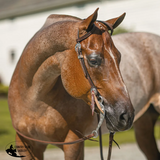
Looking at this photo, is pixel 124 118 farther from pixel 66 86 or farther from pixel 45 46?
pixel 45 46

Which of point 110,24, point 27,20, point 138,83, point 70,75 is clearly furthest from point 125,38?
point 27,20

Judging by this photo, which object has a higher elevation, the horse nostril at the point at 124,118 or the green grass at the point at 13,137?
the horse nostril at the point at 124,118

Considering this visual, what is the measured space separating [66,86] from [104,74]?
1.21ft

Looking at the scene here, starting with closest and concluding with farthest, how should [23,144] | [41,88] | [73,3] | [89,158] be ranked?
[41,88] < [23,144] < [89,158] < [73,3]

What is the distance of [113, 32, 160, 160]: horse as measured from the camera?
3.42m

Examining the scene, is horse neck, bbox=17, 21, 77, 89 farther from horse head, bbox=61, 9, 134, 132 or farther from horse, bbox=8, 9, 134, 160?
horse head, bbox=61, 9, 134, 132

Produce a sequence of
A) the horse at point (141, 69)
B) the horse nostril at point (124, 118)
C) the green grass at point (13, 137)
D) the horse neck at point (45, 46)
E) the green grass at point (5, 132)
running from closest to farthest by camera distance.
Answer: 1. the horse nostril at point (124, 118)
2. the horse neck at point (45, 46)
3. the horse at point (141, 69)
4. the green grass at point (5, 132)
5. the green grass at point (13, 137)

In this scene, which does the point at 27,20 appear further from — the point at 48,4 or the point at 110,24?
the point at 110,24

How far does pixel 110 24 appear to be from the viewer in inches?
94.0

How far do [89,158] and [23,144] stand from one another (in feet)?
8.48

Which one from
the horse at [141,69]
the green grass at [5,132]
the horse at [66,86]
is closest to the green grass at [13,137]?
the green grass at [5,132]

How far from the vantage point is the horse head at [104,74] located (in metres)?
2.13

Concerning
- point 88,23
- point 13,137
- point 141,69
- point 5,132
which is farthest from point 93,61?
point 5,132

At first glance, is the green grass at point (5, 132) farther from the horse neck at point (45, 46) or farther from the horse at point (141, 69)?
the horse neck at point (45, 46)
